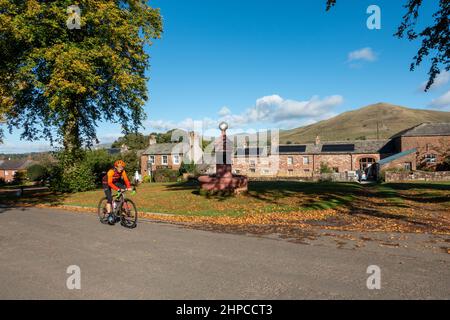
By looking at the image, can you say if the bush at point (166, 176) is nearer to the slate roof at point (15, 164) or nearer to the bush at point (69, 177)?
the bush at point (69, 177)

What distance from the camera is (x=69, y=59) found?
19609 millimetres

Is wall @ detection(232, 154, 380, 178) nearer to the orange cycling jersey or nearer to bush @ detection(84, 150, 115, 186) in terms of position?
bush @ detection(84, 150, 115, 186)

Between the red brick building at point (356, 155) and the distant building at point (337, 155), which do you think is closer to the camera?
the red brick building at point (356, 155)

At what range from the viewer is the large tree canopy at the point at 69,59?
19875 mm

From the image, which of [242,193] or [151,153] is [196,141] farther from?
[242,193]

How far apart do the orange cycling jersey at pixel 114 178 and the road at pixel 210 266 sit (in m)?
1.45

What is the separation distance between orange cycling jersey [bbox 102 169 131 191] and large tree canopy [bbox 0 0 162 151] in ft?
38.0

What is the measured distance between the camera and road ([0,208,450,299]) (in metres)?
4.95

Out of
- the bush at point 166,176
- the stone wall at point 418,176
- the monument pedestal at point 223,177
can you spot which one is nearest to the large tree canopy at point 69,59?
the monument pedestal at point 223,177

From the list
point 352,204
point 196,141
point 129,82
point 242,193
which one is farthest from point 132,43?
point 196,141

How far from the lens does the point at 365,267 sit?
6.09 m

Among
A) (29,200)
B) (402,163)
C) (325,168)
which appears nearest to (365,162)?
(325,168)

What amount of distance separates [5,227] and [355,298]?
10.9 metres

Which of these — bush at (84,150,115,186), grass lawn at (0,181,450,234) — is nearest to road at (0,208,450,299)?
grass lawn at (0,181,450,234)
